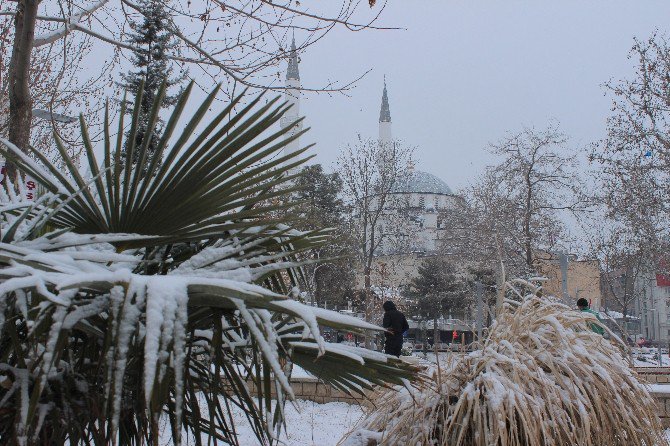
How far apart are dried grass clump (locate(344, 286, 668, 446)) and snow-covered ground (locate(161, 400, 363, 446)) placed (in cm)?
276

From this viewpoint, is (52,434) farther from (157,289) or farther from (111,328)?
(157,289)

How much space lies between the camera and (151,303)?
4.41 feet

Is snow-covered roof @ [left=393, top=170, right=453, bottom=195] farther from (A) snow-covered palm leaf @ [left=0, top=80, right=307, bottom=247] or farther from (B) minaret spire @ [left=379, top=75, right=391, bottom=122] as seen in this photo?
(A) snow-covered palm leaf @ [left=0, top=80, right=307, bottom=247]

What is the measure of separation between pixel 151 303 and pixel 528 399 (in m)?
1.88

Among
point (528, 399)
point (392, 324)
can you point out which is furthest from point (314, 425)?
point (528, 399)

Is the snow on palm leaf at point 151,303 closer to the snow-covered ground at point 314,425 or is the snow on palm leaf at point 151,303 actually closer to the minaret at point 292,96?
the minaret at point 292,96

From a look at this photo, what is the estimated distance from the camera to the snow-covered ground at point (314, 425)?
6.45m

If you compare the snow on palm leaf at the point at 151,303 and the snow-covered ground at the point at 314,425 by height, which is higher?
the snow on palm leaf at the point at 151,303

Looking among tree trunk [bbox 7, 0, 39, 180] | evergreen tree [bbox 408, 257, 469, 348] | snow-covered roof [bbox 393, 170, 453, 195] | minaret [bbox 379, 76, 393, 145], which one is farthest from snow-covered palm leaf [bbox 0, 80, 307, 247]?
minaret [bbox 379, 76, 393, 145]

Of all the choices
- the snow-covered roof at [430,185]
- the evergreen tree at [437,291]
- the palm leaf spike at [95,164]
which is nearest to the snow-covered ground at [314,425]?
the palm leaf spike at [95,164]

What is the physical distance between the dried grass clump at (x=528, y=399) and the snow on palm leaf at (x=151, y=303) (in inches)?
34.4

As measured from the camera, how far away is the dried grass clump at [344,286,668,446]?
2771 millimetres

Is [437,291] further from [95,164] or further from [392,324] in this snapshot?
[95,164]

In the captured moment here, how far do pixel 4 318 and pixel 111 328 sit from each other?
28 cm
